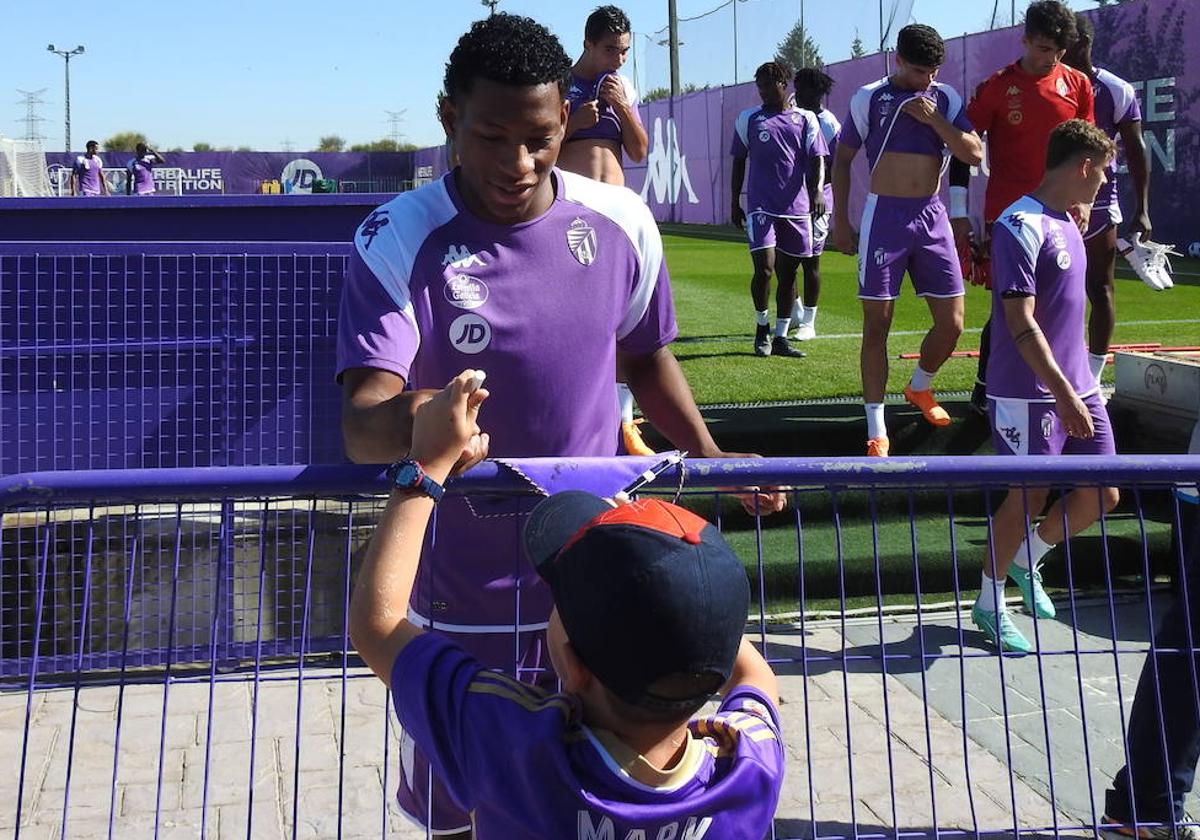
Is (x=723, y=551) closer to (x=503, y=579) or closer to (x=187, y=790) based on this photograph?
(x=503, y=579)

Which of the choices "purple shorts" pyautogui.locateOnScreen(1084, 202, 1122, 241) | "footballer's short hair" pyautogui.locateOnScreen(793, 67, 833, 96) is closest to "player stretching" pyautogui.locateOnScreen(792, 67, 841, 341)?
"footballer's short hair" pyautogui.locateOnScreen(793, 67, 833, 96)

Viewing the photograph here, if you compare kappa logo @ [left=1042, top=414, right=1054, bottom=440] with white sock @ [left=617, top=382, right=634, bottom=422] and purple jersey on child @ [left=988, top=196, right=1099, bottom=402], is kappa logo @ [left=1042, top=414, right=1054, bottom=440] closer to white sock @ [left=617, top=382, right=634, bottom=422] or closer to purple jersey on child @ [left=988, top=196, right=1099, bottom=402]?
purple jersey on child @ [left=988, top=196, right=1099, bottom=402]

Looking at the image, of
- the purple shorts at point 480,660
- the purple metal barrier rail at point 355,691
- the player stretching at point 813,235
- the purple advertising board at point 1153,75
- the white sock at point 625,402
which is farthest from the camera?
the purple advertising board at point 1153,75

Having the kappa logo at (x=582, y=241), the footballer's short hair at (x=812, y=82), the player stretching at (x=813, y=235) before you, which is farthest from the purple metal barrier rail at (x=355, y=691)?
the footballer's short hair at (x=812, y=82)

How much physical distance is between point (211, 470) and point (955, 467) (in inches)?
57.2

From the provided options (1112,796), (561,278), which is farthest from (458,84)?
(1112,796)

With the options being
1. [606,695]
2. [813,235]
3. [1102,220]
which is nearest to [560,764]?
[606,695]

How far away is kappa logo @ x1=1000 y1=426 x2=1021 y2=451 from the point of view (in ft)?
18.5

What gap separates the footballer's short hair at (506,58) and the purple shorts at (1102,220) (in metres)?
5.87

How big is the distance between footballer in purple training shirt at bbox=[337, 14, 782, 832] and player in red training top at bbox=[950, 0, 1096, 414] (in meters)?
4.90

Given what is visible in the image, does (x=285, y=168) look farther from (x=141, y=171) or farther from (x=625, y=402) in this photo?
(x=625, y=402)

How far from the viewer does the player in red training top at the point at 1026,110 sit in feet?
23.4

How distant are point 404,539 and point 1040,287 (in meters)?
4.10

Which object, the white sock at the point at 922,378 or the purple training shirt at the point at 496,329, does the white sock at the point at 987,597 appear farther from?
the purple training shirt at the point at 496,329
